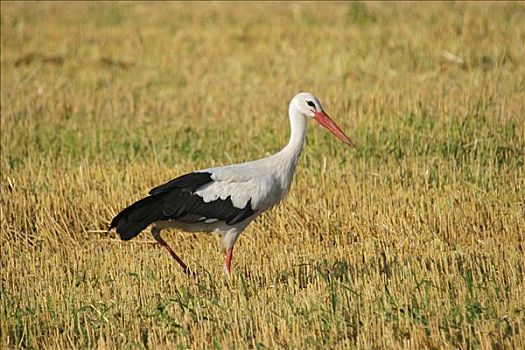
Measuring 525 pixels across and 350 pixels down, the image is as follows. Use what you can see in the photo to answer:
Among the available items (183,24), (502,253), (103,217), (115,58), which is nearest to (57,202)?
(103,217)

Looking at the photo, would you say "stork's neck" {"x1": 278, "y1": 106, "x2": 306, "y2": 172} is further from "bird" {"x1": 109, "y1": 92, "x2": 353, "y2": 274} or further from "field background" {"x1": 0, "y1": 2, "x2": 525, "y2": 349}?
"field background" {"x1": 0, "y1": 2, "x2": 525, "y2": 349}

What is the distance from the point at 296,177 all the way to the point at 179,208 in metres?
2.54

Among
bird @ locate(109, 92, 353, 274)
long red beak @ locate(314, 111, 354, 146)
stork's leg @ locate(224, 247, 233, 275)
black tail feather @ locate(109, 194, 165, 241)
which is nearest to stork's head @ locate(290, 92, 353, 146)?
long red beak @ locate(314, 111, 354, 146)

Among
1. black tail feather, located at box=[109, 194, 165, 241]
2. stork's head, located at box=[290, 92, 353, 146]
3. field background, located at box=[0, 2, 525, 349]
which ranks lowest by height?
field background, located at box=[0, 2, 525, 349]

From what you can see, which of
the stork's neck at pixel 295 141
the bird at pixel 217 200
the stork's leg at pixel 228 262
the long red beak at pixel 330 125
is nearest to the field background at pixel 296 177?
the stork's leg at pixel 228 262

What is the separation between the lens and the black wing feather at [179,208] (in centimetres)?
645

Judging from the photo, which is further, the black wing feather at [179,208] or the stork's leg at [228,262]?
the stork's leg at [228,262]

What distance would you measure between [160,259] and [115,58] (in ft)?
30.9

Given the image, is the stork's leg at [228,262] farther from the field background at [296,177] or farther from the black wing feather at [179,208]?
the black wing feather at [179,208]

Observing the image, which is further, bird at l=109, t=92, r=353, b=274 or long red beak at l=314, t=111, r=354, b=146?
long red beak at l=314, t=111, r=354, b=146

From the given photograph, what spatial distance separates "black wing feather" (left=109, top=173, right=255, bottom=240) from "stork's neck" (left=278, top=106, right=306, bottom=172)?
1.57ft

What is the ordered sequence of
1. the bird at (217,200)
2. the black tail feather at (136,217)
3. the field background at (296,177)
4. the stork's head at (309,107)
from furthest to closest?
the stork's head at (309,107) → the bird at (217,200) → the black tail feather at (136,217) → the field background at (296,177)

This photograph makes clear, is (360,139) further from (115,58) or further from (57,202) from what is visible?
(115,58)

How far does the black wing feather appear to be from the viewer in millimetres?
6449
